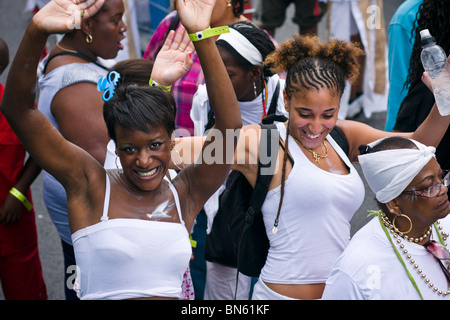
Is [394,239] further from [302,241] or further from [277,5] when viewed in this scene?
[277,5]

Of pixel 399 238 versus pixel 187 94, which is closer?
pixel 399 238

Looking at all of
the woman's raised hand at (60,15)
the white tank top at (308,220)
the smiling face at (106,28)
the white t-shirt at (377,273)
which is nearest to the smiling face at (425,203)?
the white t-shirt at (377,273)

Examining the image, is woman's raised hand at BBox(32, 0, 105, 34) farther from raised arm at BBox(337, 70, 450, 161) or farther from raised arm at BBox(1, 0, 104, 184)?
raised arm at BBox(337, 70, 450, 161)

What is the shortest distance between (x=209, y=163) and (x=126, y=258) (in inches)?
18.6

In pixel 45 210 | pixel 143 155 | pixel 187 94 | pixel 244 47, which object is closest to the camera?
pixel 143 155

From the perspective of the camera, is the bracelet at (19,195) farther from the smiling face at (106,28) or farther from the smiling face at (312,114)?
the smiling face at (312,114)

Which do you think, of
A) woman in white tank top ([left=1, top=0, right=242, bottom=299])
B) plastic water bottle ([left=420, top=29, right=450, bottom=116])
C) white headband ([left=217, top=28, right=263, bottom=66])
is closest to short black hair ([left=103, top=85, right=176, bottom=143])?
woman in white tank top ([left=1, top=0, right=242, bottom=299])

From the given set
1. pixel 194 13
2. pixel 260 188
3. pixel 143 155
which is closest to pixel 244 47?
pixel 260 188

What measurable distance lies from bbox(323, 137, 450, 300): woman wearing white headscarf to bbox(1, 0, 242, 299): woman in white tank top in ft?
1.83

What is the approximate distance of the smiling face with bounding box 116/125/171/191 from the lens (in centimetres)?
217

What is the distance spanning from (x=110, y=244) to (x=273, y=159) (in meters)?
0.79

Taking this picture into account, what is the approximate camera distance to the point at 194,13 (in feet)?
6.83

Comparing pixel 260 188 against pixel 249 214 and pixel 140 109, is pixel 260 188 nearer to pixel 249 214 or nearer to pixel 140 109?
pixel 249 214

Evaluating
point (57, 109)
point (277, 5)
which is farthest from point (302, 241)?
point (277, 5)
